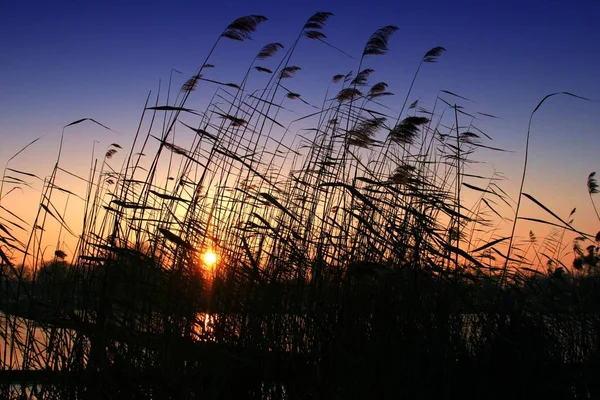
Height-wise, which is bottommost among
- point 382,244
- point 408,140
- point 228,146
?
point 382,244

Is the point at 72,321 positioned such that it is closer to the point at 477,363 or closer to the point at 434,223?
the point at 477,363

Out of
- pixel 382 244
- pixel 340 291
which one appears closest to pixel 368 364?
pixel 340 291

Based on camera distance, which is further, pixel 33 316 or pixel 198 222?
pixel 198 222

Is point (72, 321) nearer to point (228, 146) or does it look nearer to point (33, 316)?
point (33, 316)

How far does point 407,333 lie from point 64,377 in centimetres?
170

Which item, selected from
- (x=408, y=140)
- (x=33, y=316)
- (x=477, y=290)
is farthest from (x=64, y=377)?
(x=408, y=140)

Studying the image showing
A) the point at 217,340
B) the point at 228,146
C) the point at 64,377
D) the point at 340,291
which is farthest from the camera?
the point at 228,146

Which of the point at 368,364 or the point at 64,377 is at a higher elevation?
the point at 368,364

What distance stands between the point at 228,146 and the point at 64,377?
181 centimetres

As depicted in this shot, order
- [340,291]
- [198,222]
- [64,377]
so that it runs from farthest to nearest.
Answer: [198,222] → [340,291] → [64,377]

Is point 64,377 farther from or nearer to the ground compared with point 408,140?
nearer to the ground

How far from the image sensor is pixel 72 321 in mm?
2553

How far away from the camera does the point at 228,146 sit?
3.68m

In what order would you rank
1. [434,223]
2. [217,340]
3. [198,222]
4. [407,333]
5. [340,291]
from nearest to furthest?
1. [217,340]
2. [407,333]
3. [340,291]
4. [198,222]
5. [434,223]
